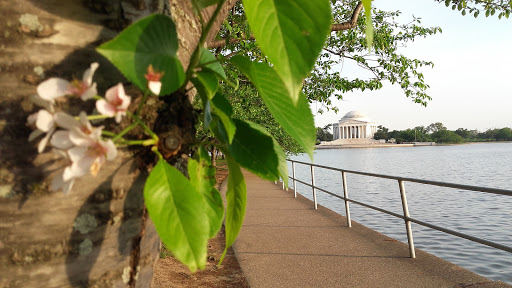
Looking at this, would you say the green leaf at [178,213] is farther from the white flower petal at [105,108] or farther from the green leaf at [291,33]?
the green leaf at [291,33]

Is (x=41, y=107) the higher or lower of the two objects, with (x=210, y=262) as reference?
higher

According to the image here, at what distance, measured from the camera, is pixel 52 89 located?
2.00ft

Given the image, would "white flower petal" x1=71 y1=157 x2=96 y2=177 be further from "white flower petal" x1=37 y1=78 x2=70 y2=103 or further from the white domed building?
the white domed building

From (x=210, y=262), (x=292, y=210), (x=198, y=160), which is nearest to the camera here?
(x=198, y=160)

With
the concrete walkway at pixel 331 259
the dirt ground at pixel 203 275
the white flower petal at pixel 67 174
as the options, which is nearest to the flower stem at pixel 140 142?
the white flower petal at pixel 67 174

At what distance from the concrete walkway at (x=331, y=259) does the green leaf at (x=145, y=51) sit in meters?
4.34

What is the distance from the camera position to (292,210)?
9797 millimetres

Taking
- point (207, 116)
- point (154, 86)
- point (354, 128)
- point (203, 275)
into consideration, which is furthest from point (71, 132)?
point (354, 128)

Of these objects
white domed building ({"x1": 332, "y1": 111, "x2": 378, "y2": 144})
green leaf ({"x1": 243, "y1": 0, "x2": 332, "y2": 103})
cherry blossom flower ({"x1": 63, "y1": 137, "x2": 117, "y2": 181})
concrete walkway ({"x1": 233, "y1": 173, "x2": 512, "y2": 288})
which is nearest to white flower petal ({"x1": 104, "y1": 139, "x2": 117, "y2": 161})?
cherry blossom flower ({"x1": 63, "y1": 137, "x2": 117, "y2": 181})

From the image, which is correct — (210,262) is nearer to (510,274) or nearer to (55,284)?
(55,284)

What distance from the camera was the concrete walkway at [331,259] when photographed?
457cm

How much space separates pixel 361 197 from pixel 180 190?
20.9m

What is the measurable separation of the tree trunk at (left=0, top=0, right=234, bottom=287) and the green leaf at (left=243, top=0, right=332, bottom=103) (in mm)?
327

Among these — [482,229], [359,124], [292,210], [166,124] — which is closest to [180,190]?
[166,124]
